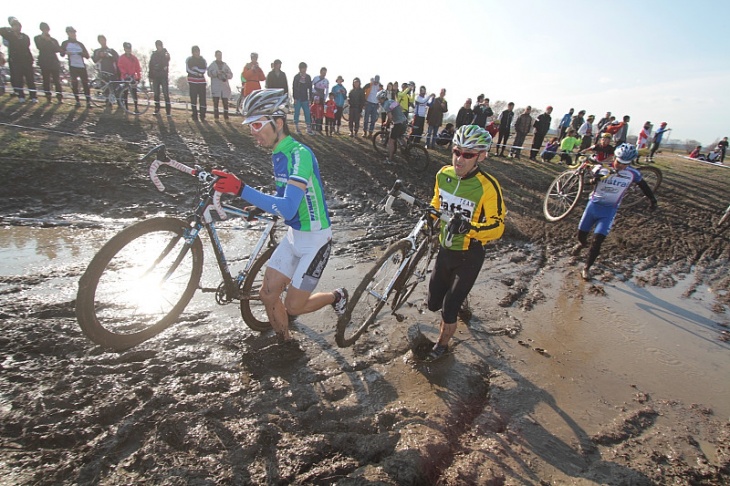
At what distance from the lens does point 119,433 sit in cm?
258

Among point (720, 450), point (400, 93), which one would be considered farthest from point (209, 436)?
point (400, 93)

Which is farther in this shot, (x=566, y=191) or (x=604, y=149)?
Result: (x=566, y=191)

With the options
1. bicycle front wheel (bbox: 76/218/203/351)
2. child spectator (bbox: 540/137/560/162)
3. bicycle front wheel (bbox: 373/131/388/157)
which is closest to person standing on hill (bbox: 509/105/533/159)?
child spectator (bbox: 540/137/560/162)

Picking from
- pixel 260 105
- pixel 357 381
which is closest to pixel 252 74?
pixel 260 105

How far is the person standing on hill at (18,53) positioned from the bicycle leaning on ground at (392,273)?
13.7 m

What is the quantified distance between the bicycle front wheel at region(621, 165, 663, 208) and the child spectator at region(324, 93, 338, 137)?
10.4 meters

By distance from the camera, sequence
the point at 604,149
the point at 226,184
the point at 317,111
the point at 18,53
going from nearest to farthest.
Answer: the point at 226,184 < the point at 604,149 < the point at 18,53 < the point at 317,111

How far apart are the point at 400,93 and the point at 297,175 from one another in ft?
40.8

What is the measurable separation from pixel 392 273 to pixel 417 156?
9545 millimetres

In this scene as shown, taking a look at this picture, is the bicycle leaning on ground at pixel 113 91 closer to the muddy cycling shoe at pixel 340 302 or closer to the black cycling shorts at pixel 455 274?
the muddy cycling shoe at pixel 340 302

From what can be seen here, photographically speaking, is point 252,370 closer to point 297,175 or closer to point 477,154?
point 297,175

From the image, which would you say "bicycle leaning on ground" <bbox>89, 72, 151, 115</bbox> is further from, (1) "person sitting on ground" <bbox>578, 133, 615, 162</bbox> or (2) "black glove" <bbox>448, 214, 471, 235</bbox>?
(1) "person sitting on ground" <bbox>578, 133, 615, 162</bbox>

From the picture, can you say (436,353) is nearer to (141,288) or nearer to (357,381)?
(357,381)

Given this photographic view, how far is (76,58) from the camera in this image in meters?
11.6
